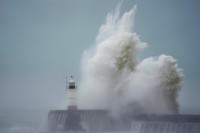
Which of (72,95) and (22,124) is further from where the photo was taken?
(22,124)

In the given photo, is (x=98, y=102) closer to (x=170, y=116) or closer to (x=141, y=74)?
(x=141, y=74)

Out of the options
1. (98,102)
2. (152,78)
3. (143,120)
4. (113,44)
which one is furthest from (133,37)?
(143,120)

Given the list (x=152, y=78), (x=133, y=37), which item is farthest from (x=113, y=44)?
(x=152, y=78)

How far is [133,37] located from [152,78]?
133 inches

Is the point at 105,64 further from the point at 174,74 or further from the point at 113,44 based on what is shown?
the point at 174,74

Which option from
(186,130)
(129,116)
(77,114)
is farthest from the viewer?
(77,114)

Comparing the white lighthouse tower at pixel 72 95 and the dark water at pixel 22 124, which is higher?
the white lighthouse tower at pixel 72 95

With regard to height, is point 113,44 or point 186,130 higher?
point 113,44

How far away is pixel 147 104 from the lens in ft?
83.1

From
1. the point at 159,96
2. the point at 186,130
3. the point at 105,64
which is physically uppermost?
the point at 105,64

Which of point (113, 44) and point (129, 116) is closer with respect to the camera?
point (129, 116)

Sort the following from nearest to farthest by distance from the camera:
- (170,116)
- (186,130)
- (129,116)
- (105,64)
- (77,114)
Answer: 1. (186,130)
2. (170,116)
3. (129,116)
4. (77,114)
5. (105,64)

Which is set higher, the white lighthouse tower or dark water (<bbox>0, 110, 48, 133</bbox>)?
the white lighthouse tower

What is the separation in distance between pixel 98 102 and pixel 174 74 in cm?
561
